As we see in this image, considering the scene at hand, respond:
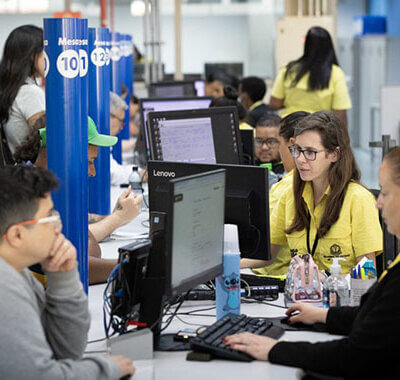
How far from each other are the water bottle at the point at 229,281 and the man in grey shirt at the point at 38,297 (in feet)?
1.61

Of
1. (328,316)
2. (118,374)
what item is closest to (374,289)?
(328,316)

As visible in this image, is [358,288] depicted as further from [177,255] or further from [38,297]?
[38,297]

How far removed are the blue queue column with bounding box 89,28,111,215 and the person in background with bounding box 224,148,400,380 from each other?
2.21 m

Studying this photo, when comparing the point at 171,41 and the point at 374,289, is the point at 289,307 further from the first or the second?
the point at 171,41

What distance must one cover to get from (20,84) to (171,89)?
3213mm

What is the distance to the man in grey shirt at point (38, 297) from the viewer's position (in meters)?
1.90

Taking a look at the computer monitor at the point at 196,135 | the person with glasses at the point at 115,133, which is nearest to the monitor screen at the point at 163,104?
the person with glasses at the point at 115,133

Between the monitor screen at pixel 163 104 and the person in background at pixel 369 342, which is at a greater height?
the monitor screen at pixel 163 104

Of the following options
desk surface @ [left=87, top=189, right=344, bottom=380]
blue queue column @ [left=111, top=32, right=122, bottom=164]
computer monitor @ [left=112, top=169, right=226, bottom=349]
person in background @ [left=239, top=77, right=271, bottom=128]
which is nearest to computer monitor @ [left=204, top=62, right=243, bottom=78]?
person in background @ [left=239, top=77, right=271, bottom=128]

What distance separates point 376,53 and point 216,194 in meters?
10.5

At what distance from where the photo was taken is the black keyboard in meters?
2.26

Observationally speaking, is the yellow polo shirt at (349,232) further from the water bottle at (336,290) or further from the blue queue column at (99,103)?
the blue queue column at (99,103)

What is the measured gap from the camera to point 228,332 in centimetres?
237

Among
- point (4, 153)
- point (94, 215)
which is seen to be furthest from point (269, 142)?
point (4, 153)
